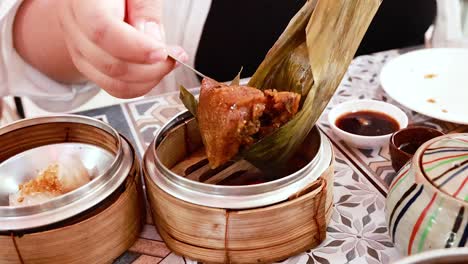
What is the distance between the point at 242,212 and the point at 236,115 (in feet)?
0.57

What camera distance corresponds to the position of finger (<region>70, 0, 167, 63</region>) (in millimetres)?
892

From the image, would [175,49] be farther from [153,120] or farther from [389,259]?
[389,259]

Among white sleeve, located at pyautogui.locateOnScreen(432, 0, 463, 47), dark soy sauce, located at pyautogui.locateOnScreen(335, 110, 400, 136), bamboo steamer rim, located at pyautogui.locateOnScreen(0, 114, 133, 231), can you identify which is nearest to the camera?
bamboo steamer rim, located at pyautogui.locateOnScreen(0, 114, 133, 231)

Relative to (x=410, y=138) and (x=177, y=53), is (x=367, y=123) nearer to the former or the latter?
(x=410, y=138)

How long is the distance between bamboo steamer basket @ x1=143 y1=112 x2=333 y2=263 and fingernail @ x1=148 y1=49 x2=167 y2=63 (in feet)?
0.56

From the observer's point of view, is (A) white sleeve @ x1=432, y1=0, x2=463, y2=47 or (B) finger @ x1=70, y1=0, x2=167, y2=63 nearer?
(B) finger @ x1=70, y1=0, x2=167, y2=63

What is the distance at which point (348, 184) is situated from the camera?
1.12m

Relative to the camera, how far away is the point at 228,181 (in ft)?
3.36

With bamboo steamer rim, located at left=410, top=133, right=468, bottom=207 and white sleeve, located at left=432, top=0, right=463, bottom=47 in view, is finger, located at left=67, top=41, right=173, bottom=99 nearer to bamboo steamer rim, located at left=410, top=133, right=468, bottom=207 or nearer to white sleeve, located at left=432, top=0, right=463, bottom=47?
bamboo steamer rim, located at left=410, top=133, right=468, bottom=207

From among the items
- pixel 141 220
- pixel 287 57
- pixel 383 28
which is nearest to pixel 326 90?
pixel 287 57

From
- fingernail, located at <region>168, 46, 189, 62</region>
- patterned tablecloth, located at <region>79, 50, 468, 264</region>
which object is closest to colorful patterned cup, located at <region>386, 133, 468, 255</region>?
patterned tablecloth, located at <region>79, 50, 468, 264</region>

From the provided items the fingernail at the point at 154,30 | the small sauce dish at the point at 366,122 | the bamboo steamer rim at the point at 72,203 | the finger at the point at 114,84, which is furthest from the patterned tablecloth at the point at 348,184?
the fingernail at the point at 154,30

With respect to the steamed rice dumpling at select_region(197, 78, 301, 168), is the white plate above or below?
below

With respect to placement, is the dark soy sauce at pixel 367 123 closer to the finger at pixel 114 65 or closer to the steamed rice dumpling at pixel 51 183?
the finger at pixel 114 65
